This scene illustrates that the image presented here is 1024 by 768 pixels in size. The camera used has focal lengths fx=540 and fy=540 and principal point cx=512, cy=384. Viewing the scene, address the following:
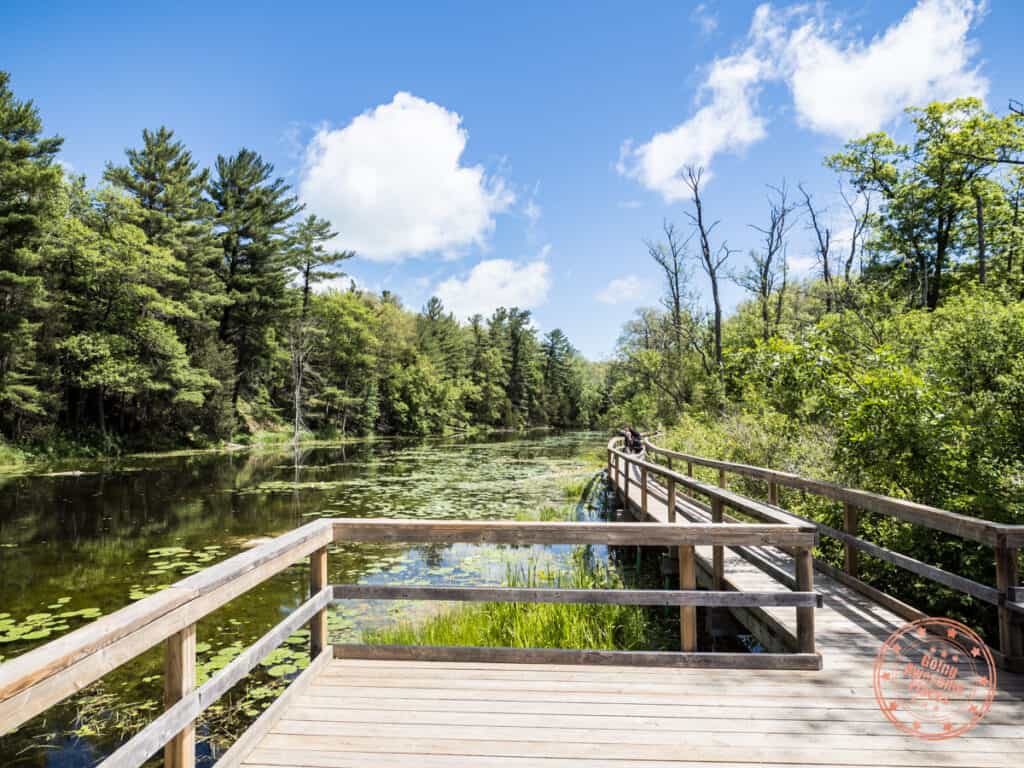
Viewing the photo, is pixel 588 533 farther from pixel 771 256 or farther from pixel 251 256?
pixel 251 256

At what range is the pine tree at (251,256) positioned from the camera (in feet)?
122

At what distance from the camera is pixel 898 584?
5242 millimetres

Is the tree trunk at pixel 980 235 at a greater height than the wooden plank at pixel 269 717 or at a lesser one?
greater

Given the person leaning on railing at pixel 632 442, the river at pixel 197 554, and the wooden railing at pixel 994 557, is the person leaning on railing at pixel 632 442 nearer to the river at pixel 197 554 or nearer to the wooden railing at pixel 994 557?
the river at pixel 197 554

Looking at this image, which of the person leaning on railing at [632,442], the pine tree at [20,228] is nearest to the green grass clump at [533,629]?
the person leaning on railing at [632,442]

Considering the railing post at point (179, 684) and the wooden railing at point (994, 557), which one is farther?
the wooden railing at point (994, 557)

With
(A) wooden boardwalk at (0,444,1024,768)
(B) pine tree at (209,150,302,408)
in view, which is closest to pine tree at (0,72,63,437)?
(B) pine tree at (209,150,302,408)

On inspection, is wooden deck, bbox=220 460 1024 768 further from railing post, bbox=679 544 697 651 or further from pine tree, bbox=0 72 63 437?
pine tree, bbox=0 72 63 437

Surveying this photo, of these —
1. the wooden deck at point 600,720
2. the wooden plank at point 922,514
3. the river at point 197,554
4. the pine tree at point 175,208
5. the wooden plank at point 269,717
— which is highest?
the pine tree at point 175,208

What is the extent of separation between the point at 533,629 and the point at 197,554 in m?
6.95

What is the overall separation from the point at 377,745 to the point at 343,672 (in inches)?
37.0

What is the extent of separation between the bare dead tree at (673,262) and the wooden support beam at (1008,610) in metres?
25.4

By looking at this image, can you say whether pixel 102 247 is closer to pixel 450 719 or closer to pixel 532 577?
pixel 532 577

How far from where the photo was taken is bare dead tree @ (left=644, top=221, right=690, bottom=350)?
28.2 m
